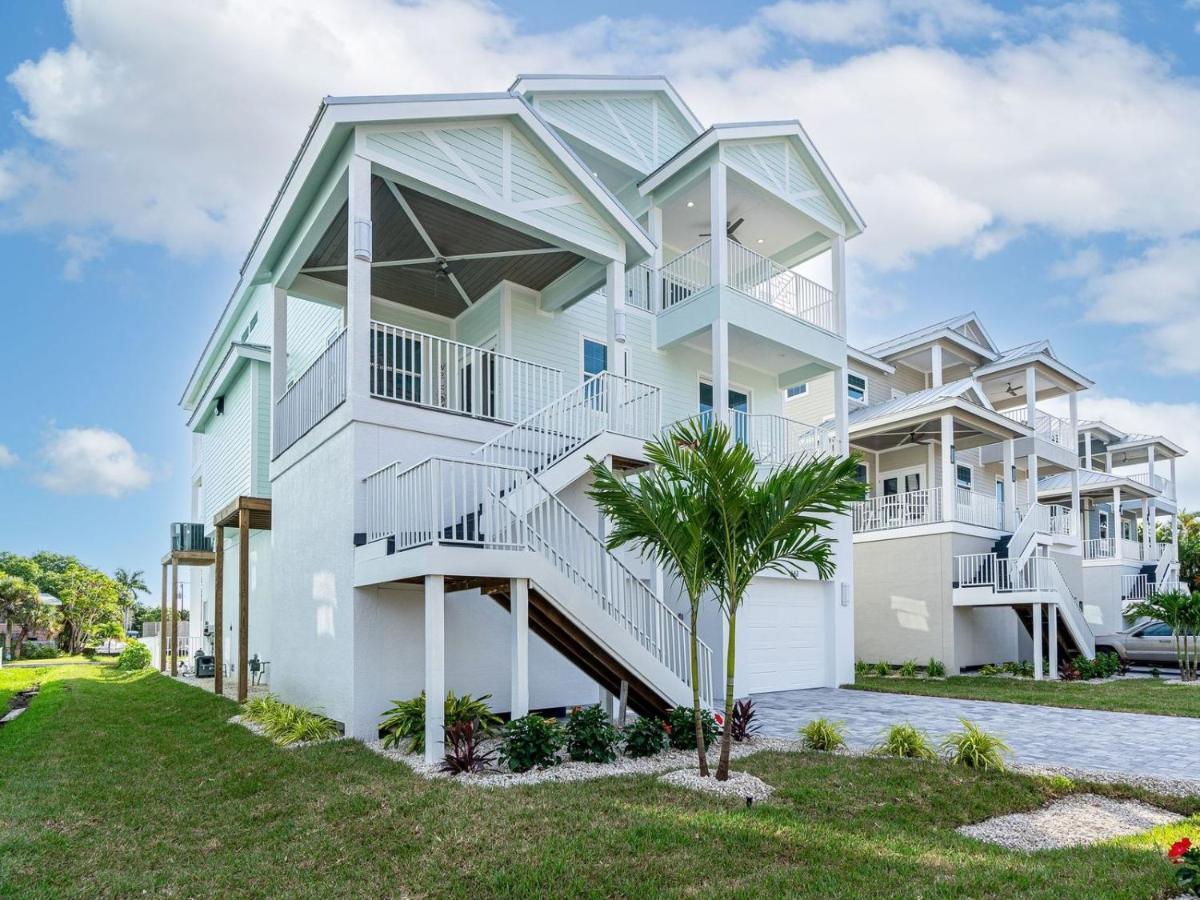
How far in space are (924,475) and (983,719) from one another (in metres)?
12.7

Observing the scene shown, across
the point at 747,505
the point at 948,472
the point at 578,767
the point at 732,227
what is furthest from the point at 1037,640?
the point at 578,767

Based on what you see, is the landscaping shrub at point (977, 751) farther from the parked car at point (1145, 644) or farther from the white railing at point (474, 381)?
the parked car at point (1145, 644)

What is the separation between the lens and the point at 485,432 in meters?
11.2

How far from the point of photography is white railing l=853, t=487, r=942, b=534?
20.0 metres

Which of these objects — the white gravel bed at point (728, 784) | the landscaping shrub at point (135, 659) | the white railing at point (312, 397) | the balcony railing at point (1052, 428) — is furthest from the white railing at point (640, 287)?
the landscaping shrub at point (135, 659)

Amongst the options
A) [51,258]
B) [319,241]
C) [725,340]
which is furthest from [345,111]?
[51,258]

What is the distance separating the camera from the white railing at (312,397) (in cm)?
1055

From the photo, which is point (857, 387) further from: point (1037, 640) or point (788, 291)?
point (1037, 640)

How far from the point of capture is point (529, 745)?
779 centimetres

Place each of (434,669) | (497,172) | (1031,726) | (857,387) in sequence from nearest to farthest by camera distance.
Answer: (434,669)
(1031,726)
(497,172)
(857,387)

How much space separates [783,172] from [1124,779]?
12821 millimetres

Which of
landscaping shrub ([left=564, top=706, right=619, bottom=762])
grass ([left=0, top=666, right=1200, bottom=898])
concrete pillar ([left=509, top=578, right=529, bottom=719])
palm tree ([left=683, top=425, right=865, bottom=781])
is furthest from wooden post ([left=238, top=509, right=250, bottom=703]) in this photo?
palm tree ([left=683, top=425, right=865, bottom=781])

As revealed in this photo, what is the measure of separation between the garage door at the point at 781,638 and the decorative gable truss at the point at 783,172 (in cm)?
794

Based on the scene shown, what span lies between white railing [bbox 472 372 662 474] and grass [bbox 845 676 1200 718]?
7549 mm
